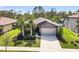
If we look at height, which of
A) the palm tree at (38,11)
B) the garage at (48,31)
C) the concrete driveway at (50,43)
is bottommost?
the concrete driveway at (50,43)

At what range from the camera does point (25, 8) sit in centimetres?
397

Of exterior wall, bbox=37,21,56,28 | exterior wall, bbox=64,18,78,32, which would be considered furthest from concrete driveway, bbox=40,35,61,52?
exterior wall, bbox=64,18,78,32

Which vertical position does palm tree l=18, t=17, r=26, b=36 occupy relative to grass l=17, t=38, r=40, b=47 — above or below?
above

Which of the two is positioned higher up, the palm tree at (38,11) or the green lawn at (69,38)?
the palm tree at (38,11)

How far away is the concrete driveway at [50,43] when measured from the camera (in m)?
3.98

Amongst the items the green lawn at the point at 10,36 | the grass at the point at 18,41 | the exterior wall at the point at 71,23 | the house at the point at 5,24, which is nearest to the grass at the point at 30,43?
the grass at the point at 18,41

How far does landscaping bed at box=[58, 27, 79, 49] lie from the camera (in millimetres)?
3969

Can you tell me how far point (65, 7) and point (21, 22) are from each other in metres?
0.66

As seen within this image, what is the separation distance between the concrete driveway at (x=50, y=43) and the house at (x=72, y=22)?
268 millimetres

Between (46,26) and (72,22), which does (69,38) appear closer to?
(72,22)

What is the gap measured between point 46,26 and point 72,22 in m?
0.37

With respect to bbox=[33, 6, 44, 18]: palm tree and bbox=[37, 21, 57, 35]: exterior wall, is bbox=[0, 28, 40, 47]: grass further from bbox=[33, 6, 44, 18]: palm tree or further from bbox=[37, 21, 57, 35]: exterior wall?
bbox=[33, 6, 44, 18]: palm tree

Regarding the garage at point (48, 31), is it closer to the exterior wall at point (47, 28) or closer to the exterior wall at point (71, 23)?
the exterior wall at point (47, 28)

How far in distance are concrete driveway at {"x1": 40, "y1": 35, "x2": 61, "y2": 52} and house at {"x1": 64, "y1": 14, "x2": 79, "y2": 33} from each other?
0.27m
